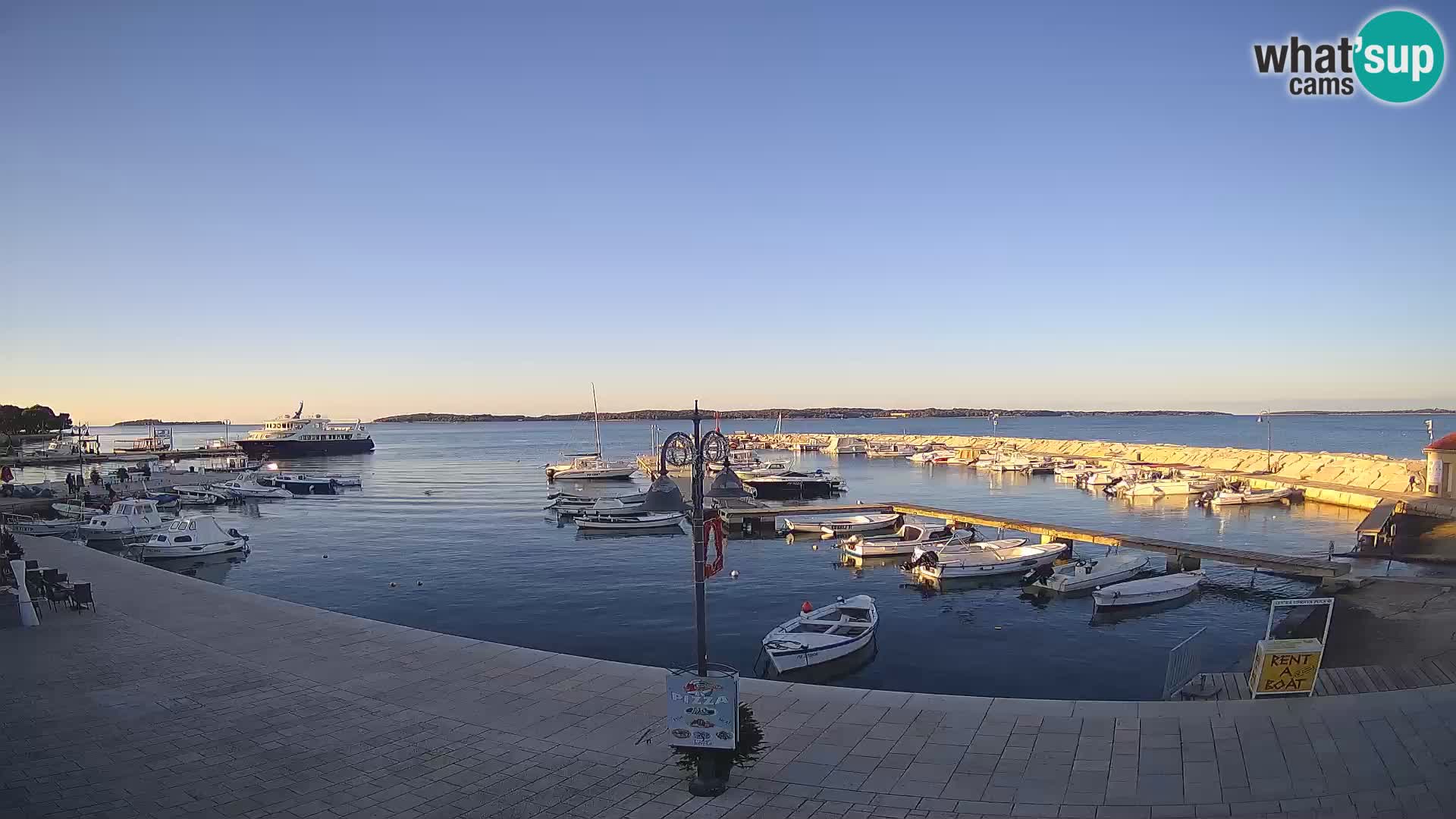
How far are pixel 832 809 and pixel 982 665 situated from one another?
1301 centimetres

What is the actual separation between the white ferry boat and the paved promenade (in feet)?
370

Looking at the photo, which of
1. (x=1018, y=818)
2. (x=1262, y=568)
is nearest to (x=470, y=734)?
(x=1018, y=818)

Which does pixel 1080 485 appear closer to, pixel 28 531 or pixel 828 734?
pixel 828 734

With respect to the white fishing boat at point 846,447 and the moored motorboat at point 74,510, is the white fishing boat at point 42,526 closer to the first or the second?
the moored motorboat at point 74,510

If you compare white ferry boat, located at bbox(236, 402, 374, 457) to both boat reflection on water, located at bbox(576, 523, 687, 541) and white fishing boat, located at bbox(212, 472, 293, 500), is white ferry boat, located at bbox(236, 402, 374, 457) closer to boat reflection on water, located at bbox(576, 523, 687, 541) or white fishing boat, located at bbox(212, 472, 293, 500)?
white fishing boat, located at bbox(212, 472, 293, 500)

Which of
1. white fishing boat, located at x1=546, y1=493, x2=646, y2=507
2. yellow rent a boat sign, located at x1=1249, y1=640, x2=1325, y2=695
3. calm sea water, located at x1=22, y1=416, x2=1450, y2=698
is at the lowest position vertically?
calm sea water, located at x1=22, y1=416, x2=1450, y2=698

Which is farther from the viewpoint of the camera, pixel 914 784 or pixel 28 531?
pixel 28 531

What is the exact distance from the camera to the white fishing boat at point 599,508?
142 ft

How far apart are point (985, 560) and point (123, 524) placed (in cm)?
4064

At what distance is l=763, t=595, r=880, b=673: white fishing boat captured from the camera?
730 inches

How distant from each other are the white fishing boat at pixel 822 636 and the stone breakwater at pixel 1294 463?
37.5m

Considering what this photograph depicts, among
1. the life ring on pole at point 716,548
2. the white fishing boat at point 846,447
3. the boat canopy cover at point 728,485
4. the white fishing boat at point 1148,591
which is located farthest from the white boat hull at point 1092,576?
the white fishing boat at point 846,447

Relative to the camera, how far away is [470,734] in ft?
32.0

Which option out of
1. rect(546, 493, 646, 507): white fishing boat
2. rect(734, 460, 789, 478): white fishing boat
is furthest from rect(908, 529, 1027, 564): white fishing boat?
rect(734, 460, 789, 478): white fishing boat
